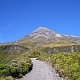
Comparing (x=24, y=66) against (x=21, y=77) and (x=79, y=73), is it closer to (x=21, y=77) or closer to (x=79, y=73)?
(x=21, y=77)

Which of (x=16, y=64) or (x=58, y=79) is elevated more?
(x=16, y=64)

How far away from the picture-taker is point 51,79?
Answer: 3259 cm

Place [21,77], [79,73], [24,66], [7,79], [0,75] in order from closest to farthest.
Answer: [79,73] < [7,79] < [0,75] < [21,77] < [24,66]

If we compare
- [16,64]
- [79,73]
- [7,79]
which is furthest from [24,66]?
[79,73]

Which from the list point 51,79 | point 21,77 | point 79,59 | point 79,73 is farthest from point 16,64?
point 79,73

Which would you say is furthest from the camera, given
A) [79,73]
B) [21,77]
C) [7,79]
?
[21,77]

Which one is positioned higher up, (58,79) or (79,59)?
(79,59)

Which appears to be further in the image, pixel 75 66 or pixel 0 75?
pixel 0 75

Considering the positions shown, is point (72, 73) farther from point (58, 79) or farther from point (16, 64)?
point (16, 64)

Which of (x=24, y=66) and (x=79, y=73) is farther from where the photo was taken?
(x=24, y=66)

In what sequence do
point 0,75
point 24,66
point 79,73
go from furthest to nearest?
point 24,66
point 0,75
point 79,73

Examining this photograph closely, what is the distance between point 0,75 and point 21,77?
3318mm

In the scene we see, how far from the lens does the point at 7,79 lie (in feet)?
96.5

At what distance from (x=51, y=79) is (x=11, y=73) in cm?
501
